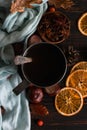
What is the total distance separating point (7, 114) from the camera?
46.1 inches

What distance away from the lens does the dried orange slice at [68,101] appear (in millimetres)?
1177

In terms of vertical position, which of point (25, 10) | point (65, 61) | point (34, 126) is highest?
point (25, 10)

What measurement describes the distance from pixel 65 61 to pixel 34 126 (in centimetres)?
20

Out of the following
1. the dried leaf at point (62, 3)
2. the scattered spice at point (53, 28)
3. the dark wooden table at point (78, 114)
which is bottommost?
the dark wooden table at point (78, 114)

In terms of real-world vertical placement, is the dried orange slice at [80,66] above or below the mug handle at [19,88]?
above

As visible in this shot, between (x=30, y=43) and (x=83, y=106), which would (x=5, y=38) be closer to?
(x=30, y=43)

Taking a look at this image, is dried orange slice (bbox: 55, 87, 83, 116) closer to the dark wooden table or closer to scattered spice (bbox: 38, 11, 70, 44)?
the dark wooden table

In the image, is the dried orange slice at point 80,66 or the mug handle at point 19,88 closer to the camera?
the mug handle at point 19,88

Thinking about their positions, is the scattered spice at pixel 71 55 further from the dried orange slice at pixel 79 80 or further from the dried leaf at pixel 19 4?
the dried leaf at pixel 19 4

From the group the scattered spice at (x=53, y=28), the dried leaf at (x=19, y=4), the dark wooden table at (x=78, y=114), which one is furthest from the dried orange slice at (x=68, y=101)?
the dried leaf at (x=19, y=4)

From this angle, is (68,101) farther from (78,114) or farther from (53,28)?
(53,28)

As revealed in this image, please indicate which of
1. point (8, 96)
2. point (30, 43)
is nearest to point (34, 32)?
point (30, 43)

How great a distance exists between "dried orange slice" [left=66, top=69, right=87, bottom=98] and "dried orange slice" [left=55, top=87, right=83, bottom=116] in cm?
1

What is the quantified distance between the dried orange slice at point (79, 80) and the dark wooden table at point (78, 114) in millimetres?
36
